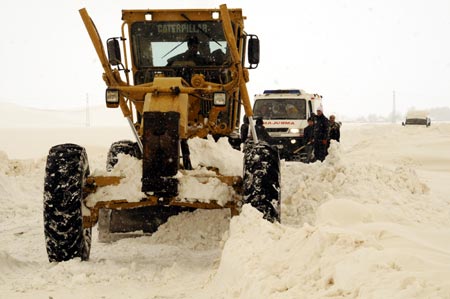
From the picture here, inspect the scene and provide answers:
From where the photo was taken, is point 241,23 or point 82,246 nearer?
point 82,246

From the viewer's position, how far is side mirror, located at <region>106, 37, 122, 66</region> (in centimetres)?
696

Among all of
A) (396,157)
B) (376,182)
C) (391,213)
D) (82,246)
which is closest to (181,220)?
(82,246)

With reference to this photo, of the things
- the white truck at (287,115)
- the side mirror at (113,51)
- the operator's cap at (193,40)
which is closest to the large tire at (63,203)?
the side mirror at (113,51)

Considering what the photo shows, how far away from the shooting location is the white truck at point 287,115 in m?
16.2

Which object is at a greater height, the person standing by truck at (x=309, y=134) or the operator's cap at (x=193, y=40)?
the operator's cap at (x=193, y=40)

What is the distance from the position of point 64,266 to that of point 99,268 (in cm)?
29

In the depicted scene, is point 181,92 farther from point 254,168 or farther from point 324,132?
point 324,132

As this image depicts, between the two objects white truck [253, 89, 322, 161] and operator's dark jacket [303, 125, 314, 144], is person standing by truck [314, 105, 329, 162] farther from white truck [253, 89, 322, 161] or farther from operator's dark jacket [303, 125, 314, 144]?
white truck [253, 89, 322, 161]

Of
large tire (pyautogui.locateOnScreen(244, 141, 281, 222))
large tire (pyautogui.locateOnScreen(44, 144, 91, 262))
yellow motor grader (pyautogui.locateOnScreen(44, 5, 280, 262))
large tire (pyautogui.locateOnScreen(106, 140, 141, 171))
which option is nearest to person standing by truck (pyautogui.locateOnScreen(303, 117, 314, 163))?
yellow motor grader (pyautogui.locateOnScreen(44, 5, 280, 262))

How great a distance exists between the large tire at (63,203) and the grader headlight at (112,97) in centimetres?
104

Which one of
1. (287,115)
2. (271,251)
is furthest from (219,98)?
(287,115)

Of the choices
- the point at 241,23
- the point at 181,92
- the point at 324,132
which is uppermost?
the point at 241,23

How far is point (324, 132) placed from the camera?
14281mm

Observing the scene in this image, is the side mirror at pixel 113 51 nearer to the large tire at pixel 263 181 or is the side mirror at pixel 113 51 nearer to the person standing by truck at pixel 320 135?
the large tire at pixel 263 181
